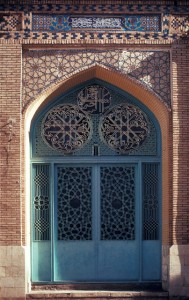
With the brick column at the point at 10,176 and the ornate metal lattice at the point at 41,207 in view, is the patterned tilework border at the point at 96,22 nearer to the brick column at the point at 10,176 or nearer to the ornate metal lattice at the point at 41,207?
the brick column at the point at 10,176

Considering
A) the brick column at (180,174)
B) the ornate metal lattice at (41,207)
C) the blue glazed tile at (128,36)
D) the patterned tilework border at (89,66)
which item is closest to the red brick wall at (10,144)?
the patterned tilework border at (89,66)

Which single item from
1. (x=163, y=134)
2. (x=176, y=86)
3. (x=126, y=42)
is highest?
(x=126, y=42)

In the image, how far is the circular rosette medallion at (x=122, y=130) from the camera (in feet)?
31.0

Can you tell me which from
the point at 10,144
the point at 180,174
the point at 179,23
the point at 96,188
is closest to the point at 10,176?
the point at 10,144

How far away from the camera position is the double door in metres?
9.34

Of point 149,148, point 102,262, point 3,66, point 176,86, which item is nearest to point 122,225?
point 102,262

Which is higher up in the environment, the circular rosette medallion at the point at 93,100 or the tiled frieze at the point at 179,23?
the tiled frieze at the point at 179,23

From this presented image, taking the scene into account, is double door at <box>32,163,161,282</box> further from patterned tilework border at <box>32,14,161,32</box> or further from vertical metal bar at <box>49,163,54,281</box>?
patterned tilework border at <box>32,14,161,32</box>

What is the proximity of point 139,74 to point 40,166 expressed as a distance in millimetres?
2052

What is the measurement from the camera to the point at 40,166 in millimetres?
9430

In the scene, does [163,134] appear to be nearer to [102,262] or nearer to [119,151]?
[119,151]

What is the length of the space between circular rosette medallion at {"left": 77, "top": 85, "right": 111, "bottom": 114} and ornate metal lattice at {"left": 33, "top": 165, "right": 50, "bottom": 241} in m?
1.22

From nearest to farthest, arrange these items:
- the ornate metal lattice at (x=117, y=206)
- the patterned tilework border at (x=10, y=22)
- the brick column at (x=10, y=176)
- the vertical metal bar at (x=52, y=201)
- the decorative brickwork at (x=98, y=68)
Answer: the brick column at (x=10, y=176)
the decorative brickwork at (x=98, y=68)
the patterned tilework border at (x=10, y=22)
the vertical metal bar at (x=52, y=201)
the ornate metal lattice at (x=117, y=206)

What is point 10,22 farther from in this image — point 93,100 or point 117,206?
point 117,206
